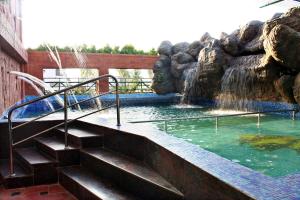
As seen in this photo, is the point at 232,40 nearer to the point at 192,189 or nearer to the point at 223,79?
the point at 223,79

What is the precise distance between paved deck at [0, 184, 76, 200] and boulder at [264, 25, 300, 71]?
759 cm

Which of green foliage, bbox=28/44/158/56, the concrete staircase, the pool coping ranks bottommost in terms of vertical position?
the concrete staircase

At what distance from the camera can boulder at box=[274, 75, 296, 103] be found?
9.62 meters

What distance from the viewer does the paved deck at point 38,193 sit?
10.7ft

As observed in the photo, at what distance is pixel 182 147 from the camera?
2.66m

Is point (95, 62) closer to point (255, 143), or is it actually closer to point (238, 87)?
point (238, 87)

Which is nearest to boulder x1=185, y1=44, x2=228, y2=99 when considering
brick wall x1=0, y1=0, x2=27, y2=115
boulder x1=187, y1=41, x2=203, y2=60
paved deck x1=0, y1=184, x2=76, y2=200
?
boulder x1=187, y1=41, x2=203, y2=60

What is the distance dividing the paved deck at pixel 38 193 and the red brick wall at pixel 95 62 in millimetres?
17905

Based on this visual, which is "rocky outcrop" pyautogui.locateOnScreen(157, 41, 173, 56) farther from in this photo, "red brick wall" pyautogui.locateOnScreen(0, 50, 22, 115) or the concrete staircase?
the concrete staircase

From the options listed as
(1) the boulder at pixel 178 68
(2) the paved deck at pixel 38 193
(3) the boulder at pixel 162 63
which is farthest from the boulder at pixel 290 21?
(3) the boulder at pixel 162 63

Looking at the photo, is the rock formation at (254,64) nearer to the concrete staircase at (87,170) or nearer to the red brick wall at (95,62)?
the concrete staircase at (87,170)

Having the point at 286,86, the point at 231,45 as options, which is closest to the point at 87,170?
the point at 286,86

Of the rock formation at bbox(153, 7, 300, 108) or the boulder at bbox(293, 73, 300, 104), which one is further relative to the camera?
the boulder at bbox(293, 73, 300, 104)

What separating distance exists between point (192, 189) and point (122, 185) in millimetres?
1005
